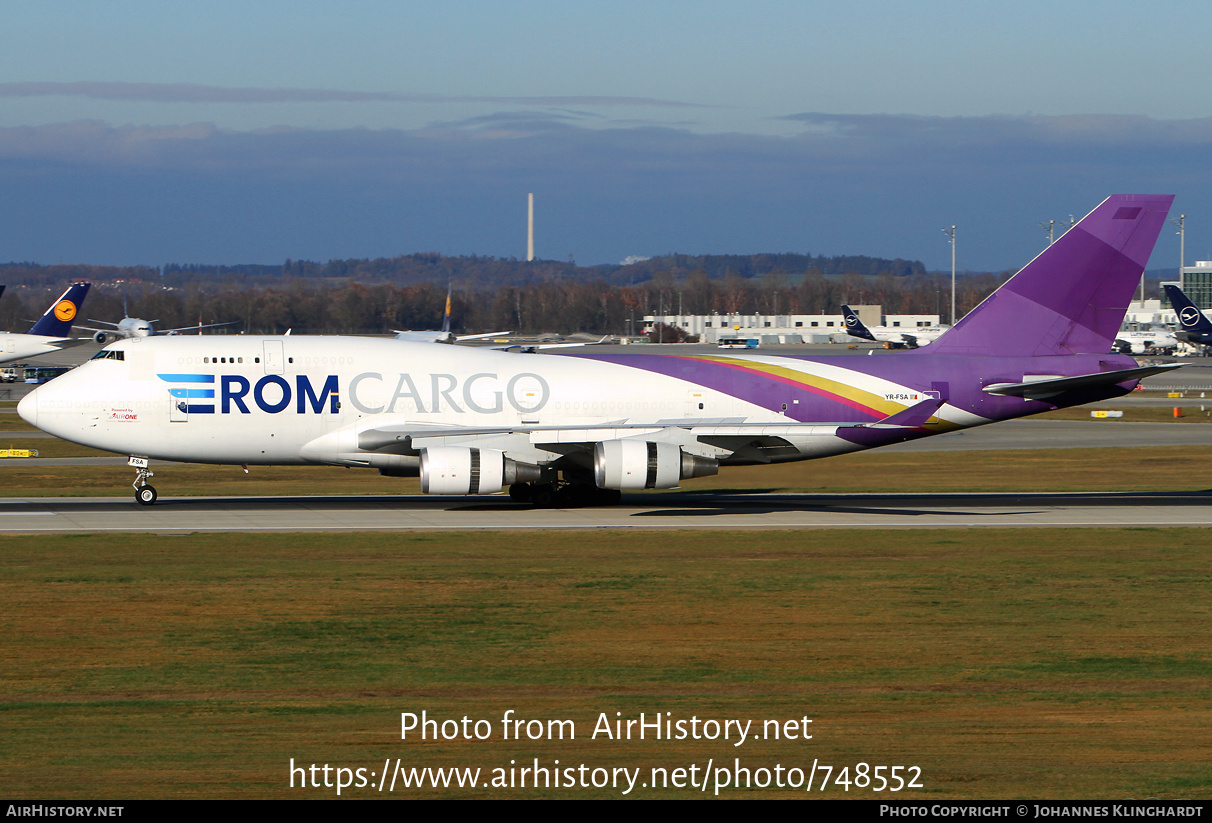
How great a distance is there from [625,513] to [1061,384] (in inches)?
505

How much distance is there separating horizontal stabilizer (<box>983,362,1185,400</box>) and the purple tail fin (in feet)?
4.84

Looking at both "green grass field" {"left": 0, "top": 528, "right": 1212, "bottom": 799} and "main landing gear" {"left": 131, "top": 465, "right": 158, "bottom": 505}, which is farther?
"main landing gear" {"left": 131, "top": 465, "right": 158, "bottom": 505}

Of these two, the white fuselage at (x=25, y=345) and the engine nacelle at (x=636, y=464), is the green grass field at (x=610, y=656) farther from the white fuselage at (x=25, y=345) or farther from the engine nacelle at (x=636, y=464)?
the white fuselage at (x=25, y=345)

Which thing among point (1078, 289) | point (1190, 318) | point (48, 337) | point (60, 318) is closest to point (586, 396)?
point (1078, 289)

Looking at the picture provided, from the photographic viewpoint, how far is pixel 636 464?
3341cm

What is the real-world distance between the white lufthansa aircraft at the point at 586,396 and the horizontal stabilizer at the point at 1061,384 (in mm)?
63

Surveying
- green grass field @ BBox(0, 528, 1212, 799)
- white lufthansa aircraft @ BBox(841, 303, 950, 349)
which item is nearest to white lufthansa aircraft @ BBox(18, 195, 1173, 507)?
green grass field @ BBox(0, 528, 1212, 799)

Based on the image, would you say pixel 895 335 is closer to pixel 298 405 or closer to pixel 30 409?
pixel 298 405

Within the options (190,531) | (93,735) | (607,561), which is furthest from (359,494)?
(93,735)

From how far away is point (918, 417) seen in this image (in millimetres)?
35594

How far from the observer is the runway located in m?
32.8

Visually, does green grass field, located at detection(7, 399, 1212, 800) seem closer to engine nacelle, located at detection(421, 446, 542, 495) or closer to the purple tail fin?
engine nacelle, located at detection(421, 446, 542, 495)

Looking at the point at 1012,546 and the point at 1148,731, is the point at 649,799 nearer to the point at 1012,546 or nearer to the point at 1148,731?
the point at 1148,731

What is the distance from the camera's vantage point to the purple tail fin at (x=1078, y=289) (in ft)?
124
